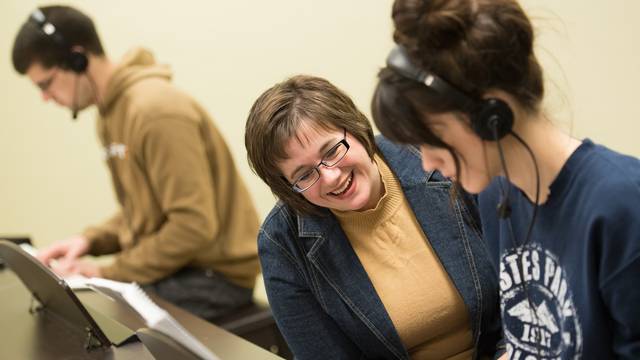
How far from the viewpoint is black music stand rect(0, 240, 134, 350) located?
1.53m

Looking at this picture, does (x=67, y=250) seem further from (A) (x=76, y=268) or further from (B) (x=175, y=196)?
(B) (x=175, y=196)

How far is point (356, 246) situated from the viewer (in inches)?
57.1

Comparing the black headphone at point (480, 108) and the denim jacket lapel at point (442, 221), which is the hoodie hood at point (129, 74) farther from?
the black headphone at point (480, 108)

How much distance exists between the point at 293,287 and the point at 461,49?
72cm

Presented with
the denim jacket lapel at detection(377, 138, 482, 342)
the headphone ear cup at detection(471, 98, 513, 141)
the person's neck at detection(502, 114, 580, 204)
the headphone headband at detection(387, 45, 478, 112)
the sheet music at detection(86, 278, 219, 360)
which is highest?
the headphone headband at detection(387, 45, 478, 112)

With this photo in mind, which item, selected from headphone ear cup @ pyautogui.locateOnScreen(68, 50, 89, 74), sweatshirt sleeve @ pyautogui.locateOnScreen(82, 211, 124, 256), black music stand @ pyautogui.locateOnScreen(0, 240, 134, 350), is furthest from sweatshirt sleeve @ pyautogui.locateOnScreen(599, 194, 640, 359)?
sweatshirt sleeve @ pyautogui.locateOnScreen(82, 211, 124, 256)

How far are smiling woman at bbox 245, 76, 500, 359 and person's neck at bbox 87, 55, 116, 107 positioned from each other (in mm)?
1106

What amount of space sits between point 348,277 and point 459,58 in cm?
67

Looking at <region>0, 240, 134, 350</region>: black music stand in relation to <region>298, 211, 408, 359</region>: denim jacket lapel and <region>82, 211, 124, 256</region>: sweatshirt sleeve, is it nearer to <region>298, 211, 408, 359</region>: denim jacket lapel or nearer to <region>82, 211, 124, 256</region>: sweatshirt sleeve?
<region>298, 211, 408, 359</region>: denim jacket lapel

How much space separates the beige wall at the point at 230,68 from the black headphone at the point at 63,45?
949 millimetres

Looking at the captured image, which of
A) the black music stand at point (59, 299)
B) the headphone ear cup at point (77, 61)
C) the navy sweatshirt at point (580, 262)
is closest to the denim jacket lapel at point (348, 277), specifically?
the navy sweatshirt at point (580, 262)

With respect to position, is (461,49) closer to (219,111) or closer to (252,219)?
(252,219)

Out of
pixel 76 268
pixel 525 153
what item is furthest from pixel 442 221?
pixel 76 268

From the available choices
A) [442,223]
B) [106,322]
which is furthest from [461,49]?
[106,322]
